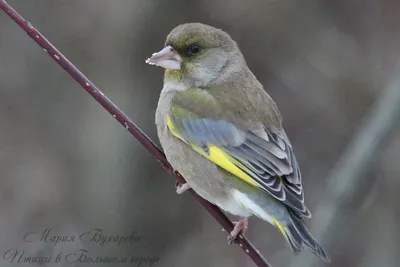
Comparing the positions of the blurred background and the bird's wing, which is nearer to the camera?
the bird's wing

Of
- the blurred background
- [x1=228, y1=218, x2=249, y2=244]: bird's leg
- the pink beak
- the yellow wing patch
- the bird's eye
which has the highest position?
the bird's eye

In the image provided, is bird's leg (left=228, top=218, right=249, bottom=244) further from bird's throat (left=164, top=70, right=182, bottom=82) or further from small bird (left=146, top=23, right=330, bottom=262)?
bird's throat (left=164, top=70, right=182, bottom=82)

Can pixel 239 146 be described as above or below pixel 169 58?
below

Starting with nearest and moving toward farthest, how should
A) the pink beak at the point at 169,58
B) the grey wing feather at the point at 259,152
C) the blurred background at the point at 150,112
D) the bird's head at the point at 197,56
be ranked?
the grey wing feather at the point at 259,152 → the pink beak at the point at 169,58 → the bird's head at the point at 197,56 → the blurred background at the point at 150,112

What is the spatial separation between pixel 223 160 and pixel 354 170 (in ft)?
6.76

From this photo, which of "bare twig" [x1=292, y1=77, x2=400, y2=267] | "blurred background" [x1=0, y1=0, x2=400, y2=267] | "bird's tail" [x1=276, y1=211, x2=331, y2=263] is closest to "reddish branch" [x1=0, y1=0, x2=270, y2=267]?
"bird's tail" [x1=276, y1=211, x2=331, y2=263]

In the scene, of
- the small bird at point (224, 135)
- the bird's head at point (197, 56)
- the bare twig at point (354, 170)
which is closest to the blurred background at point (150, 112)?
the bare twig at point (354, 170)

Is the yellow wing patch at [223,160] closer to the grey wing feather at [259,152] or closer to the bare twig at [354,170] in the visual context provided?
the grey wing feather at [259,152]

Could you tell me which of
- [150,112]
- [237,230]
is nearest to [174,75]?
[237,230]

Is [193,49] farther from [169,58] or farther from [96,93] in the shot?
[96,93]

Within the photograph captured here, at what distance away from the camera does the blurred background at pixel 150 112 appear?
7.52 m

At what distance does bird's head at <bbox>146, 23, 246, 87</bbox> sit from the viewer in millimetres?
4492

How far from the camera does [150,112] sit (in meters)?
8.10

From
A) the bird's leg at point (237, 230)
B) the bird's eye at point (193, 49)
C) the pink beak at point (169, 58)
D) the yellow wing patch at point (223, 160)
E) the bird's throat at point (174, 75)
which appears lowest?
the bird's leg at point (237, 230)
